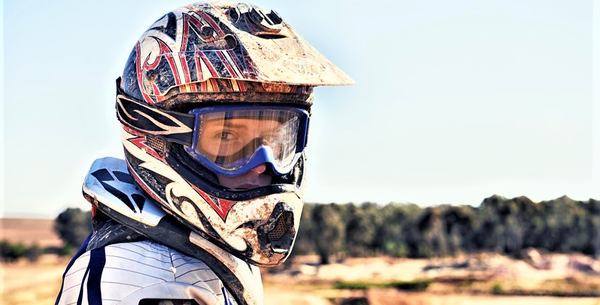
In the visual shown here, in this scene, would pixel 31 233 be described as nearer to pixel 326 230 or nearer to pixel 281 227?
pixel 326 230

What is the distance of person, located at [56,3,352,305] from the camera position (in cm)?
544

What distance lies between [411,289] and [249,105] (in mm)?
52029

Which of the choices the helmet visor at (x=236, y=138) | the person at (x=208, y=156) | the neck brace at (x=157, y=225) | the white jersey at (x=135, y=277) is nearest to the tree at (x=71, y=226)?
the neck brace at (x=157, y=225)

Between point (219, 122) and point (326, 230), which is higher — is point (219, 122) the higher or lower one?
the higher one

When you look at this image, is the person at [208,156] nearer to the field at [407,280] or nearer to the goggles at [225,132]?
the goggles at [225,132]

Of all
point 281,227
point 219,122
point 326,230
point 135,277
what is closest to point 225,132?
point 219,122

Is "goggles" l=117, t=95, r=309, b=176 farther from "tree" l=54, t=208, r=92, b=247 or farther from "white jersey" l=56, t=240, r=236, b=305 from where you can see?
"tree" l=54, t=208, r=92, b=247

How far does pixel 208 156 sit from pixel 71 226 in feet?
187

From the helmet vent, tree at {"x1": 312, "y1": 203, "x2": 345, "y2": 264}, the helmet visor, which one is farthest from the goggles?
tree at {"x1": 312, "y1": 203, "x2": 345, "y2": 264}

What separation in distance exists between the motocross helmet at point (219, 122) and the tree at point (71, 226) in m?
54.7

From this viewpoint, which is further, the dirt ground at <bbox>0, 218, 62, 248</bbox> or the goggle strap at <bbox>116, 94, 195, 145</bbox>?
the dirt ground at <bbox>0, 218, 62, 248</bbox>

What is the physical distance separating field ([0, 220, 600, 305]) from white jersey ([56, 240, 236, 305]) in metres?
36.9

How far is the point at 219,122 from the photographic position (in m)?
5.52

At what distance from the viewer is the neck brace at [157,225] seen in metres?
5.45
